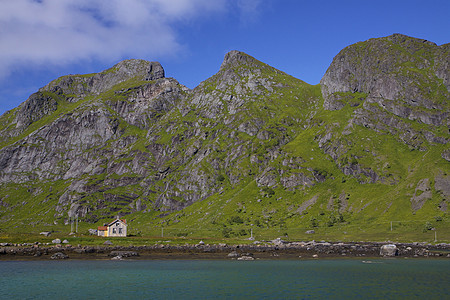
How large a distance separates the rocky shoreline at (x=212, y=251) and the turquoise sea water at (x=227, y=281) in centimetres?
1670

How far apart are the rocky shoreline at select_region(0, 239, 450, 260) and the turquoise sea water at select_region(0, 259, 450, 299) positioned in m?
16.7

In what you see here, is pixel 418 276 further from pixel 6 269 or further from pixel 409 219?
pixel 409 219

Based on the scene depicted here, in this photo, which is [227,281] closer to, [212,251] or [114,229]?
[212,251]

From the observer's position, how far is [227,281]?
61.2 m

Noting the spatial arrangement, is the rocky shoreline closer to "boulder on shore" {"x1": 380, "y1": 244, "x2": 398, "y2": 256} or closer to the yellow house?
"boulder on shore" {"x1": 380, "y1": 244, "x2": 398, "y2": 256}

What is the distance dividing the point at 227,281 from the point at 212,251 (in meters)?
58.6

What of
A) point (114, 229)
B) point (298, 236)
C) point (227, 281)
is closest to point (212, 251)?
point (114, 229)

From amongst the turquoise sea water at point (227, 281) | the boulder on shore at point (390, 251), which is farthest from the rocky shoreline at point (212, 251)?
the turquoise sea water at point (227, 281)

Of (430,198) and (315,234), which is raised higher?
(430,198)

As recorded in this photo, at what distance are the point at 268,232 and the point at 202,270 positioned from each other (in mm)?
114611

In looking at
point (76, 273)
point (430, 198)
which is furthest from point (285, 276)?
point (430, 198)

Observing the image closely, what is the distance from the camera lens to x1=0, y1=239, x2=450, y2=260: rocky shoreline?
10262 centimetres

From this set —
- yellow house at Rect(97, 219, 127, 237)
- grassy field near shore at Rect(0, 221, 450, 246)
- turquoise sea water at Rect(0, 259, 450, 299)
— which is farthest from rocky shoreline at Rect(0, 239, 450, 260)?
yellow house at Rect(97, 219, 127, 237)

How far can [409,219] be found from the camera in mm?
173125
